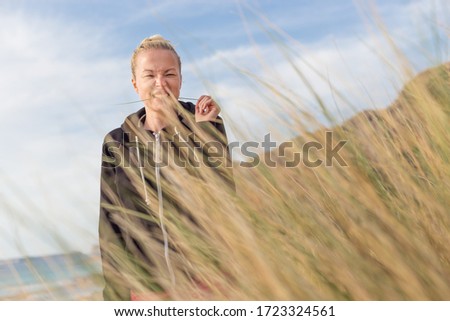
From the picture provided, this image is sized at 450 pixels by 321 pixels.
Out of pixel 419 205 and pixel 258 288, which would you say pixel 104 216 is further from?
pixel 419 205

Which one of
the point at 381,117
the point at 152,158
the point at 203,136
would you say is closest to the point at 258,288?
the point at 203,136

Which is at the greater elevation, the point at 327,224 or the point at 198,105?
the point at 198,105

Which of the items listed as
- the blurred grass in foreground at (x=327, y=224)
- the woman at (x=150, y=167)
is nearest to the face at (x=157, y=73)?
the woman at (x=150, y=167)

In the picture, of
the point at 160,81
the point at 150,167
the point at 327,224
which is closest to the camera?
the point at 327,224

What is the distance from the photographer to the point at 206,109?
1.73 meters

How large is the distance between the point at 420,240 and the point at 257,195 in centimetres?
37

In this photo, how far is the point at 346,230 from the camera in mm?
1177

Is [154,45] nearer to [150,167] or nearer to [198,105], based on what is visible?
[198,105]

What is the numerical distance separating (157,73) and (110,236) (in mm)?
569

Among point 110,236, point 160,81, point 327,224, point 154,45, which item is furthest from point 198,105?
point 327,224

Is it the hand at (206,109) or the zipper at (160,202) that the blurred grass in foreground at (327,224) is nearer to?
the zipper at (160,202)

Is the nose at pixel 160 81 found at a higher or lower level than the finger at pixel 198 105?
higher

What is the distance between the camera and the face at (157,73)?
1.88 meters

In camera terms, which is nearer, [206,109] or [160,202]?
[160,202]
